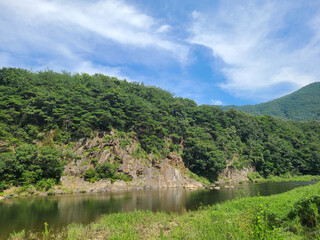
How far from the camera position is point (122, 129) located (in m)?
54.3

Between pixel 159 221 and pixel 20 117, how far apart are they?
44920 mm

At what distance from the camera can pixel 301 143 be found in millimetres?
78375

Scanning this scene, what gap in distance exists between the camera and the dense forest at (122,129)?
116 ft

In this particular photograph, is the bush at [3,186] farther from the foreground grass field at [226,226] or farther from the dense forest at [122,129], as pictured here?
the foreground grass field at [226,226]

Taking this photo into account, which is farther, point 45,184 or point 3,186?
point 45,184

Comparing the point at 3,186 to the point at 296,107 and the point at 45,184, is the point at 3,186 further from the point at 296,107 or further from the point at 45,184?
the point at 296,107

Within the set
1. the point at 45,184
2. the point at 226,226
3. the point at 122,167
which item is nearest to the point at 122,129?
the point at 122,167

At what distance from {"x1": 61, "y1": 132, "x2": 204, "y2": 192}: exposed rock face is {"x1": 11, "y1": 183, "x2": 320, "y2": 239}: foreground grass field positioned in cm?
2535

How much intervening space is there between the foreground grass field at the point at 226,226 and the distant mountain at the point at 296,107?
167 metres

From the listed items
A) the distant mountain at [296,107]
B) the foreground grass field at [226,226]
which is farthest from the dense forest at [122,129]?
the distant mountain at [296,107]

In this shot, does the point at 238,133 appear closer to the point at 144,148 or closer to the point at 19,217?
the point at 144,148

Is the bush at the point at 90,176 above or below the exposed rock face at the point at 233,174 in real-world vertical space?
above

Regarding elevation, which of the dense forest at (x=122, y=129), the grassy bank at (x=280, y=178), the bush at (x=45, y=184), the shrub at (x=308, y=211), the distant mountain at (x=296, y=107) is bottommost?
the grassy bank at (x=280, y=178)

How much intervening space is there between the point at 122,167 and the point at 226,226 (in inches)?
1485
